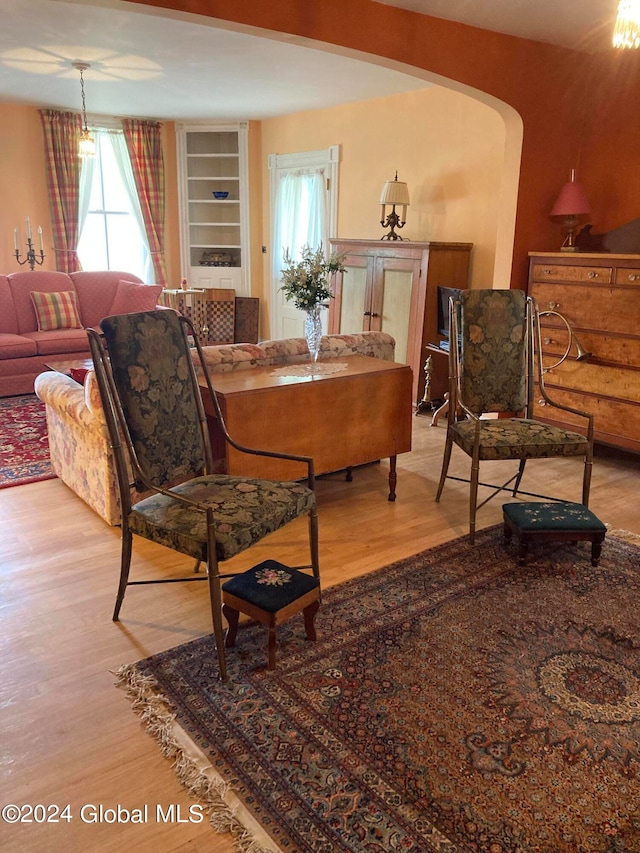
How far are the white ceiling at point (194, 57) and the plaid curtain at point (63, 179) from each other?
18 centimetres

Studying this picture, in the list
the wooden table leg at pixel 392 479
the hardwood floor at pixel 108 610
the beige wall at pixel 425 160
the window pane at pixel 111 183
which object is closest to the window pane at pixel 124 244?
the window pane at pixel 111 183

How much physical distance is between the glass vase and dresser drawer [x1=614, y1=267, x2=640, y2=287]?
1.79m

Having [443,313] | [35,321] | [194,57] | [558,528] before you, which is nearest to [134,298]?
[35,321]

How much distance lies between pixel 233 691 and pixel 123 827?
0.51m

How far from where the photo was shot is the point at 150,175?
7.55 meters

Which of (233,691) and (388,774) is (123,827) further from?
(388,774)

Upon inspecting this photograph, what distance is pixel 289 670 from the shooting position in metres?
2.12

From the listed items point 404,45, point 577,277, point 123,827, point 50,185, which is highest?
point 404,45

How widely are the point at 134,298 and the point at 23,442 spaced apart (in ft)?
8.48

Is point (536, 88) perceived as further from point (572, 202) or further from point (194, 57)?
point (194, 57)

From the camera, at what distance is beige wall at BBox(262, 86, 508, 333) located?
501cm

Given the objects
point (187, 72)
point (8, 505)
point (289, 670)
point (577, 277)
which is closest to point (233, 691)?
point (289, 670)

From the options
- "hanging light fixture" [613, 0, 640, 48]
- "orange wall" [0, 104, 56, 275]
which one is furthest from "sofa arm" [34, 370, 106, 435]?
"orange wall" [0, 104, 56, 275]

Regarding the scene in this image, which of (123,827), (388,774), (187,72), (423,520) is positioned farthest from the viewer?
(187,72)
